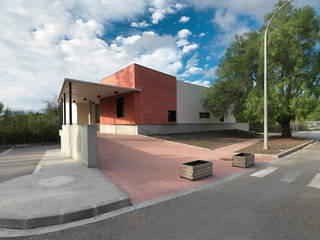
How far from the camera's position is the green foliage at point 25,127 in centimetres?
1697

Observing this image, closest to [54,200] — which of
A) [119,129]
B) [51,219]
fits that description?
[51,219]

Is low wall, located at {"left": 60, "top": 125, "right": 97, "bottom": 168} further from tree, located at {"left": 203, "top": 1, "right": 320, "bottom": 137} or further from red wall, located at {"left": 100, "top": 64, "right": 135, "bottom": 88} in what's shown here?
tree, located at {"left": 203, "top": 1, "right": 320, "bottom": 137}

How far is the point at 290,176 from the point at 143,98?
15966 millimetres

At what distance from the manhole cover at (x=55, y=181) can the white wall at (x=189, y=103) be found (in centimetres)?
1965

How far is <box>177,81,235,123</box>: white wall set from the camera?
81.7ft

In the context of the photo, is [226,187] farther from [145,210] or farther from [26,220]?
[26,220]

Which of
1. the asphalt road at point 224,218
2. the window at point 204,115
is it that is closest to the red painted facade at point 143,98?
the window at point 204,115

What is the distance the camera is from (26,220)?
10.5ft

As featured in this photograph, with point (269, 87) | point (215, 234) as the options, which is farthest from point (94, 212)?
point (269, 87)

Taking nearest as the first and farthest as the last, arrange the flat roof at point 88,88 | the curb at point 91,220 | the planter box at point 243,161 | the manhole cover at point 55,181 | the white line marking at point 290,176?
the curb at point 91,220 → the manhole cover at point 55,181 → the white line marking at point 290,176 → the planter box at point 243,161 → the flat roof at point 88,88

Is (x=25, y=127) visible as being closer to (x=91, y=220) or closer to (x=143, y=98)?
(x=143, y=98)

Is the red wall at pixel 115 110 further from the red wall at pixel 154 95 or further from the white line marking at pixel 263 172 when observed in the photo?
the white line marking at pixel 263 172

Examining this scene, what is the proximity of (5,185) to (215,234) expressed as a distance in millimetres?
5905

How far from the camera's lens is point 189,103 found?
26.4 m
